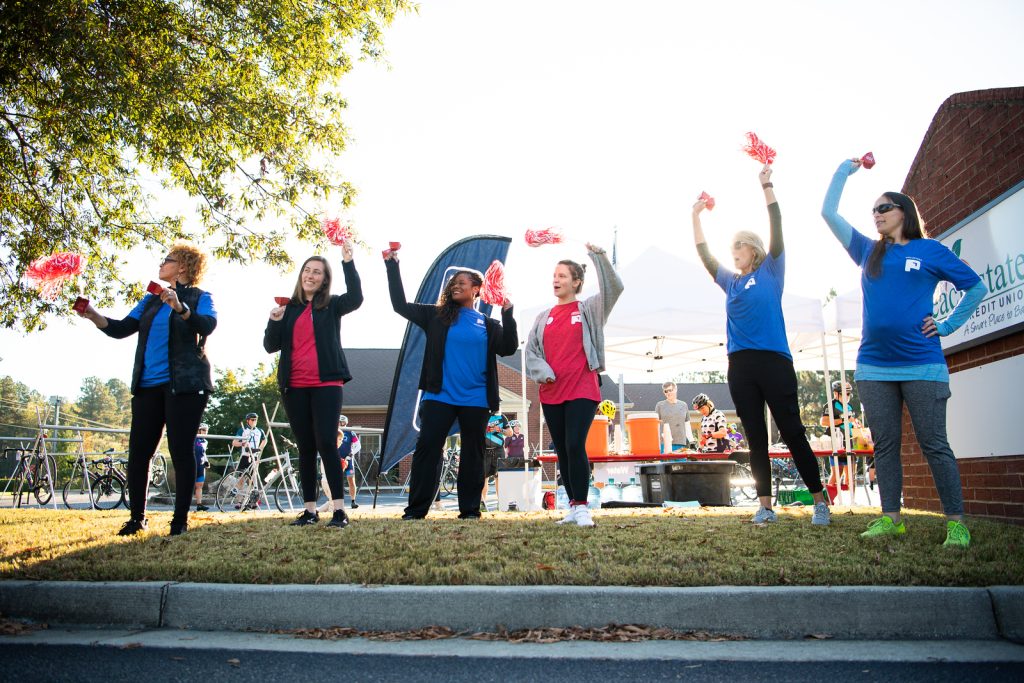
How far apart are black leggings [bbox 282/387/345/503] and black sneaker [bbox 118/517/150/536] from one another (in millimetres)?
1050

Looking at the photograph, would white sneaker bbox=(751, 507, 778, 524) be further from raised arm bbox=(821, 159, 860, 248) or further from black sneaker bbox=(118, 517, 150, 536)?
black sneaker bbox=(118, 517, 150, 536)

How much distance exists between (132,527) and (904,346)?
192 inches

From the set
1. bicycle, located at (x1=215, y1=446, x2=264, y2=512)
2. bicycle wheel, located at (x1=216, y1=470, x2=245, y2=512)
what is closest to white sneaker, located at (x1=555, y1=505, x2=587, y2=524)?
bicycle, located at (x1=215, y1=446, x2=264, y2=512)

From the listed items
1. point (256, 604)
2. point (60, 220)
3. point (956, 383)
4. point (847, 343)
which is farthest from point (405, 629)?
point (847, 343)

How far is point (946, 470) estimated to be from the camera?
3.68 metres

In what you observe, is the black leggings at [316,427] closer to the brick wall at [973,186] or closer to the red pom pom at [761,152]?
the red pom pom at [761,152]

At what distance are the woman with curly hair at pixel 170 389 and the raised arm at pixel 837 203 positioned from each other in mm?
4005

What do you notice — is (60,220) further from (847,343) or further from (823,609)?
(847,343)

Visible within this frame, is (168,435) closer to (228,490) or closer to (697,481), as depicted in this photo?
(697,481)

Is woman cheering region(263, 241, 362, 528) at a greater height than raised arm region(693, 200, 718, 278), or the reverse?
raised arm region(693, 200, 718, 278)

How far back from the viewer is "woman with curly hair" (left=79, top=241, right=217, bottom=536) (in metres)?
4.52

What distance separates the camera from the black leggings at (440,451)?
5.21m

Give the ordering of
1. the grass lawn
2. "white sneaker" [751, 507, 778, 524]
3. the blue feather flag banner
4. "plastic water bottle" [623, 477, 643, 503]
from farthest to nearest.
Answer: "plastic water bottle" [623, 477, 643, 503], the blue feather flag banner, "white sneaker" [751, 507, 778, 524], the grass lawn

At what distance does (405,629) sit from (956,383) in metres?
4.89
